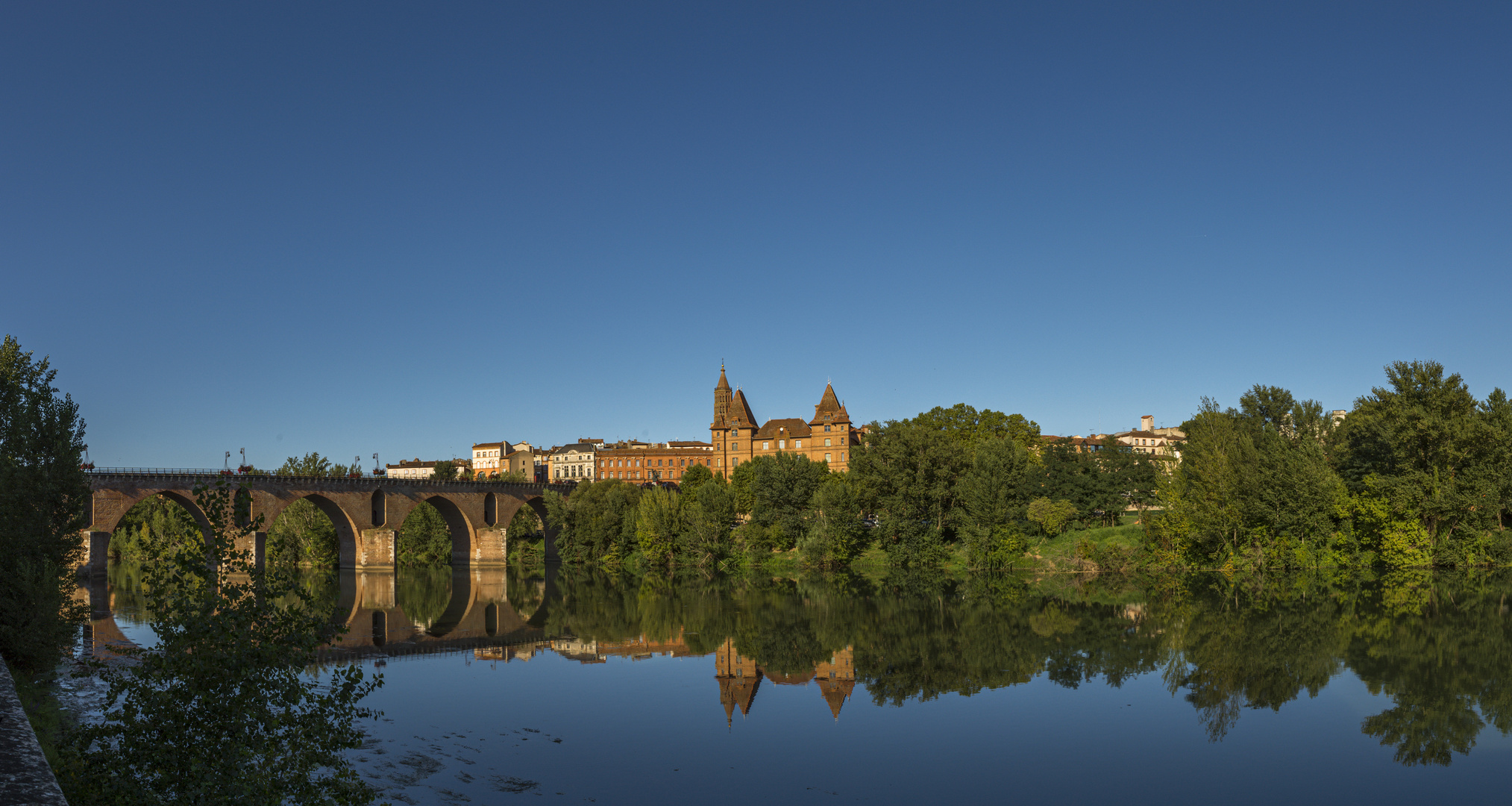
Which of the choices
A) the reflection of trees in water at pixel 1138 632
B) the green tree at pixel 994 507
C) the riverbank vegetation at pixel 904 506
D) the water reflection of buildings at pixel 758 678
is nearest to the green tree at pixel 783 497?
the riverbank vegetation at pixel 904 506

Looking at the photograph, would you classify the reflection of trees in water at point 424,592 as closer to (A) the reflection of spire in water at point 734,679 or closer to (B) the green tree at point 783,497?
(A) the reflection of spire in water at point 734,679

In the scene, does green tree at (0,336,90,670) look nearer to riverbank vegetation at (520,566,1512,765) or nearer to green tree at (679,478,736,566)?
riverbank vegetation at (520,566,1512,765)

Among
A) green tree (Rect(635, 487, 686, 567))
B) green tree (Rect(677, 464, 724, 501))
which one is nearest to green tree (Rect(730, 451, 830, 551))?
green tree (Rect(635, 487, 686, 567))

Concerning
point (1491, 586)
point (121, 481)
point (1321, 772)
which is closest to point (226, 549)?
point (1321, 772)

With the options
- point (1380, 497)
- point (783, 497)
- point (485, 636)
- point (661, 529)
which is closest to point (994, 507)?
point (783, 497)

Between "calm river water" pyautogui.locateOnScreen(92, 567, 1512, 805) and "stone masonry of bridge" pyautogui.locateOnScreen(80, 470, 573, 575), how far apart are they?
18.1m

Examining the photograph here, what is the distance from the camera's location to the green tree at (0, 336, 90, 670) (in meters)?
20.2

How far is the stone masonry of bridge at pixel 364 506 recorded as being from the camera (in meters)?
56.6

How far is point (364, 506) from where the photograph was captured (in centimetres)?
6931

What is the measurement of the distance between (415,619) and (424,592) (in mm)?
14434

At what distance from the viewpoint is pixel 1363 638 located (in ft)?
90.2

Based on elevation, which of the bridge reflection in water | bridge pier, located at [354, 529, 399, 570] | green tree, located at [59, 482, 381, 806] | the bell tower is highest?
the bell tower

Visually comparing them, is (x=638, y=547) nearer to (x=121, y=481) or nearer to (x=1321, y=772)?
(x=121, y=481)

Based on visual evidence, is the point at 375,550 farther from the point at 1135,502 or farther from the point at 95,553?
the point at 1135,502
